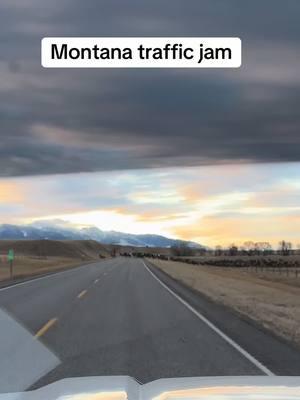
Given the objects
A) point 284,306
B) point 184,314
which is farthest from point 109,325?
point 284,306

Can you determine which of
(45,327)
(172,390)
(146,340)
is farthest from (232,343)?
(172,390)

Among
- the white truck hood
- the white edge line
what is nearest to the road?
the white edge line

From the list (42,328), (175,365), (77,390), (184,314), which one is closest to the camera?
(77,390)

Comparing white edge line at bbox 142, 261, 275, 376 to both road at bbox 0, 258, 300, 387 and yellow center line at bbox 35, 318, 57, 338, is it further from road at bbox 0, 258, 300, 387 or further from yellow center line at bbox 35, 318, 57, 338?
yellow center line at bbox 35, 318, 57, 338

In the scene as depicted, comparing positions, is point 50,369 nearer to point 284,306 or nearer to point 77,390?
point 77,390

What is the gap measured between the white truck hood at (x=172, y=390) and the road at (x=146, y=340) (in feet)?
10.7

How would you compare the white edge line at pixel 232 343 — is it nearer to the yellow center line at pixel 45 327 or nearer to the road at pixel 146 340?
the road at pixel 146 340

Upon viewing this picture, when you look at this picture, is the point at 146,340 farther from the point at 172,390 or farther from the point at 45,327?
the point at 172,390

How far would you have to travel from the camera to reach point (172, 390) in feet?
14.9

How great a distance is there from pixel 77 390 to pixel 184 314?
1241 cm

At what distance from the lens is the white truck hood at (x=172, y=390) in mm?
4254

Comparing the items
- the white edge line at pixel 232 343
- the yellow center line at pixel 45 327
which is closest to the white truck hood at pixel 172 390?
the white edge line at pixel 232 343

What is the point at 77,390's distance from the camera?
14.9 feet

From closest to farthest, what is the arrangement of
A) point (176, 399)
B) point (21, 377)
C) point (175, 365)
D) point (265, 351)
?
1. point (176, 399)
2. point (21, 377)
3. point (175, 365)
4. point (265, 351)
